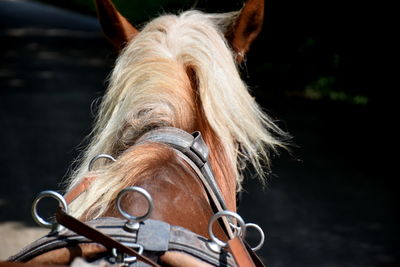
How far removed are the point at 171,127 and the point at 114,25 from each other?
0.73m

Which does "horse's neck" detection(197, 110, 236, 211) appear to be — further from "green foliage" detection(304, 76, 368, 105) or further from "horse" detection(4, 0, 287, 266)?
"green foliage" detection(304, 76, 368, 105)

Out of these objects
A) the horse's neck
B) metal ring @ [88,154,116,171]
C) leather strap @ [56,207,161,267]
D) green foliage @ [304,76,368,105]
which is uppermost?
leather strap @ [56,207,161,267]

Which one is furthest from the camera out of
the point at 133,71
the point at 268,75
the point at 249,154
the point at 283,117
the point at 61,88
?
the point at 61,88

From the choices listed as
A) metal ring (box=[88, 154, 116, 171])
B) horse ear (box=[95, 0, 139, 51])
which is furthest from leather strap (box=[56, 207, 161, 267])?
horse ear (box=[95, 0, 139, 51])

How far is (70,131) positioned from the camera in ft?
24.1

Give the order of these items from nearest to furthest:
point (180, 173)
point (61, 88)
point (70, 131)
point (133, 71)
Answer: point (180, 173) < point (133, 71) < point (70, 131) < point (61, 88)

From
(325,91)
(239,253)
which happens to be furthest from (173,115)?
(325,91)

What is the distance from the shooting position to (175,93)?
1.72 m

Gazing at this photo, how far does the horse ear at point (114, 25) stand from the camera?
2.16 meters

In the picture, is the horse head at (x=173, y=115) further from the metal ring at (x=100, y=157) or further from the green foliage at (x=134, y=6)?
the green foliage at (x=134, y=6)

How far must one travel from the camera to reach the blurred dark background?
486 cm

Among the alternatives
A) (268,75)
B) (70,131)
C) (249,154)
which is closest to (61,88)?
(70,131)

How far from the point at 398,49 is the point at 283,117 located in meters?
2.45

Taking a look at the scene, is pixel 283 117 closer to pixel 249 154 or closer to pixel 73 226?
pixel 249 154
